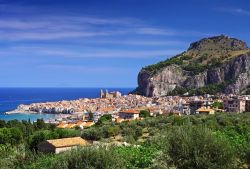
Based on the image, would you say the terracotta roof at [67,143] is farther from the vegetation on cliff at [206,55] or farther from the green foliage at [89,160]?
the vegetation on cliff at [206,55]

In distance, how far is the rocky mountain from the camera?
14062cm

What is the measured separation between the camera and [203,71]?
5935 inches

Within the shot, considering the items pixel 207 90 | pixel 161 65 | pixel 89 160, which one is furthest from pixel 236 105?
pixel 161 65

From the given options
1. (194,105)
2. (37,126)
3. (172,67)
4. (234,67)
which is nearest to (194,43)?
(172,67)

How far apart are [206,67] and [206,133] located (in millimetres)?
135147

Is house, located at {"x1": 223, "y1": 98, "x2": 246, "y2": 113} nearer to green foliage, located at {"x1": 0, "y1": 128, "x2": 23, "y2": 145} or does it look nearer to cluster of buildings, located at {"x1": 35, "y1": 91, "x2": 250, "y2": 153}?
cluster of buildings, located at {"x1": 35, "y1": 91, "x2": 250, "y2": 153}

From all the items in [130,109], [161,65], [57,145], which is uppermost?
[161,65]

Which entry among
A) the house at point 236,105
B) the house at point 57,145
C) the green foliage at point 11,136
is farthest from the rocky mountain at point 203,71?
the house at point 57,145

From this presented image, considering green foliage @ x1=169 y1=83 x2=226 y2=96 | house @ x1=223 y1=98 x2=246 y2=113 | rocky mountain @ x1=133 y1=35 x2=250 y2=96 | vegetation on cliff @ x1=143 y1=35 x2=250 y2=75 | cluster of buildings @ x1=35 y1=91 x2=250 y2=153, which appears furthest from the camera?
vegetation on cliff @ x1=143 y1=35 x2=250 y2=75

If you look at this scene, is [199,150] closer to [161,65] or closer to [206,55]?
[161,65]

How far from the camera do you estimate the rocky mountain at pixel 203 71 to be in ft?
461

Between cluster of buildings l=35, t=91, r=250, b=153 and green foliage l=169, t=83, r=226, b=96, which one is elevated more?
green foliage l=169, t=83, r=226, b=96

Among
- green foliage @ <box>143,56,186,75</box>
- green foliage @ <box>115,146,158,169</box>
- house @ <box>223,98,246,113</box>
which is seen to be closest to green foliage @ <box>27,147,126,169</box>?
green foliage @ <box>115,146,158,169</box>

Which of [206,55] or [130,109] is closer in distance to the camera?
[130,109]
